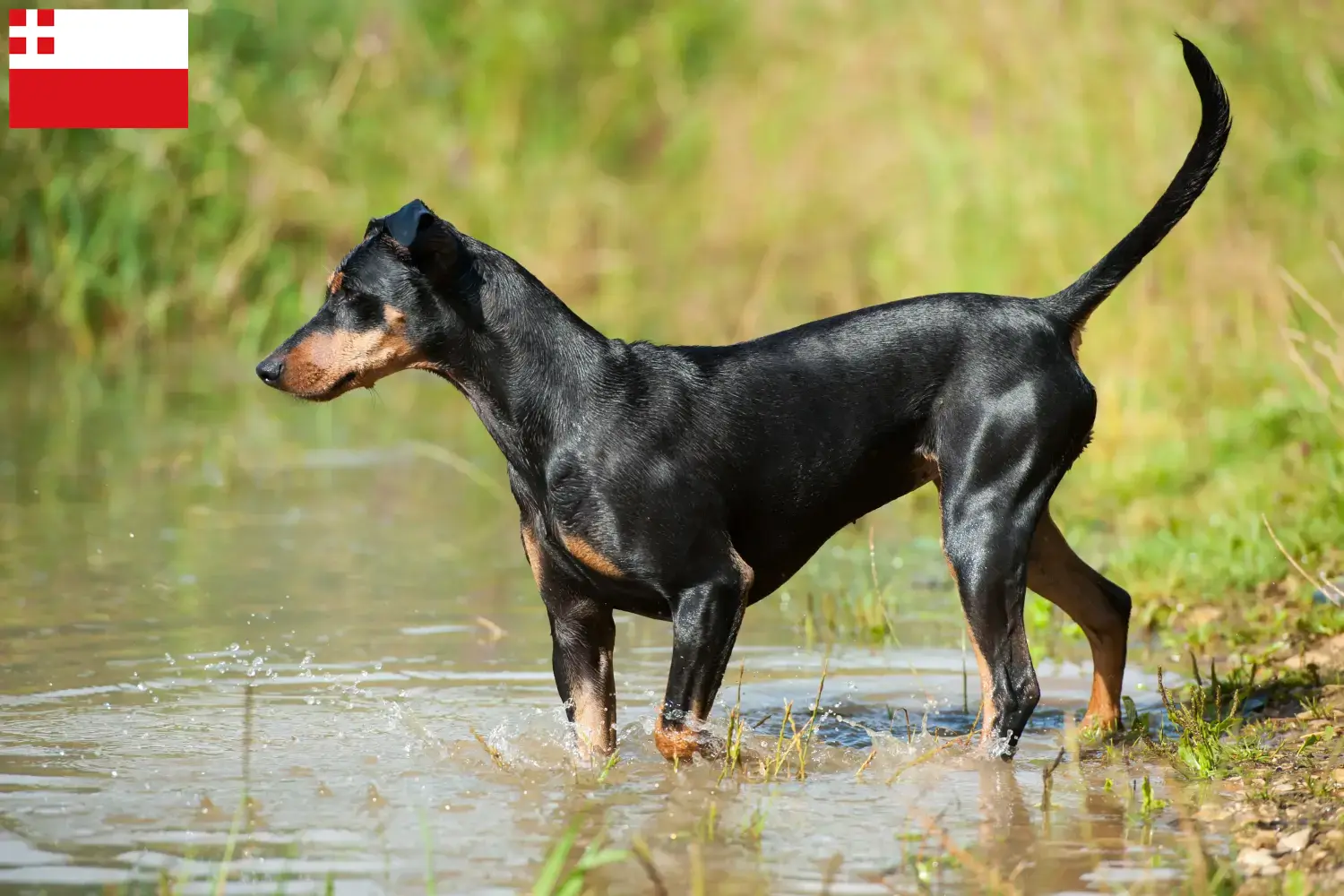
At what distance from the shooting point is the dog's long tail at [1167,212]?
18.3 feet

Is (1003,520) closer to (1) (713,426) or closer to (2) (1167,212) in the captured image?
(1) (713,426)

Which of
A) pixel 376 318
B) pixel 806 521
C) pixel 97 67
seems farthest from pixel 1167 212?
pixel 97 67

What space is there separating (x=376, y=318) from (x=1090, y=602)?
241cm

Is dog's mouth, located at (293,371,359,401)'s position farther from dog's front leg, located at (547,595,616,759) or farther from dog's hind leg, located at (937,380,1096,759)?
dog's hind leg, located at (937,380,1096,759)

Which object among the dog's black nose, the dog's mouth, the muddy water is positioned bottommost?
the muddy water

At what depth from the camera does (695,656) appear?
5242 millimetres

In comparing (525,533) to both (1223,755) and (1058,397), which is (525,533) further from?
(1223,755)

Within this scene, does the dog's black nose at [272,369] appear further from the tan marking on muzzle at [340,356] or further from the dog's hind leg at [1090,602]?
the dog's hind leg at [1090,602]

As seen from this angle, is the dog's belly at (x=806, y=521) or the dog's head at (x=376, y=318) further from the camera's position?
the dog's belly at (x=806, y=521)

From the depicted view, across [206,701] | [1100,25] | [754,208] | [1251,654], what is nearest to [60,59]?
[754,208]

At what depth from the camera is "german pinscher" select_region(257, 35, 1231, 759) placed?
5266 mm

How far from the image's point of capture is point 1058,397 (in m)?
5.45

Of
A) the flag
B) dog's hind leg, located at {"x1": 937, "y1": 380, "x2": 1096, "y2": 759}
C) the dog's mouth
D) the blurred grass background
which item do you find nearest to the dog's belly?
dog's hind leg, located at {"x1": 937, "y1": 380, "x2": 1096, "y2": 759}

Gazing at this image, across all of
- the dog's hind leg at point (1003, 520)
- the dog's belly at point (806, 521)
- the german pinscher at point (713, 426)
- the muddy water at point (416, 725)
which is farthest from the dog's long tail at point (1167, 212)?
the muddy water at point (416, 725)
